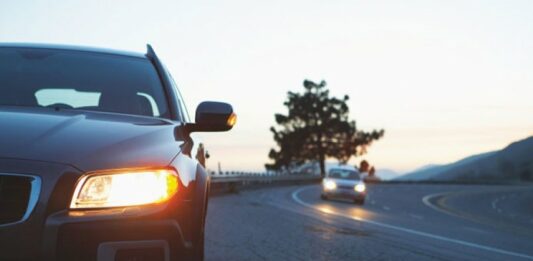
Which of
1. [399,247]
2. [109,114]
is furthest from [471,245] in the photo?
[109,114]

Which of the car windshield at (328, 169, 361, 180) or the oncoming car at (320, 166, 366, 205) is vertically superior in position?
the car windshield at (328, 169, 361, 180)

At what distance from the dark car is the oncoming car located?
22.8m

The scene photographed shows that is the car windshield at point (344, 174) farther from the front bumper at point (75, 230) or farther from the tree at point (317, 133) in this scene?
the tree at point (317, 133)

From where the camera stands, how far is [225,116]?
4.31 meters

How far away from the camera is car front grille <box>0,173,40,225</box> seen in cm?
285

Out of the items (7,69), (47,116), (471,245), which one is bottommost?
(471,245)

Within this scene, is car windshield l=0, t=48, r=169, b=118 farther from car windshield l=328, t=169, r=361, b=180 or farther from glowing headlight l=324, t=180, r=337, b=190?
car windshield l=328, t=169, r=361, b=180

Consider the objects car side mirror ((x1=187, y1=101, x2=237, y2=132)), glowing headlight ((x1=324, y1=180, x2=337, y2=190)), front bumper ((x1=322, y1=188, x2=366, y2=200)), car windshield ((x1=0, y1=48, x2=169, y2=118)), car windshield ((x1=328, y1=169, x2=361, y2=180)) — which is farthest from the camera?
car windshield ((x1=328, y1=169, x2=361, y2=180))

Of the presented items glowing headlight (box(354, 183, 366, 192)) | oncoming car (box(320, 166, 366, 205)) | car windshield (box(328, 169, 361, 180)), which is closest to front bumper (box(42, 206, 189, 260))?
oncoming car (box(320, 166, 366, 205))

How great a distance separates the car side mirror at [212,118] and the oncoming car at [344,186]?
74.2ft

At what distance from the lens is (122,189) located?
3.13 meters

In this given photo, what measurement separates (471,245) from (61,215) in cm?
812

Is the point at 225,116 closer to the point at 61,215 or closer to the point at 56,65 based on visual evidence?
the point at 56,65

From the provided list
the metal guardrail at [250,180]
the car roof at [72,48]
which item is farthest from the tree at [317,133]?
the car roof at [72,48]
